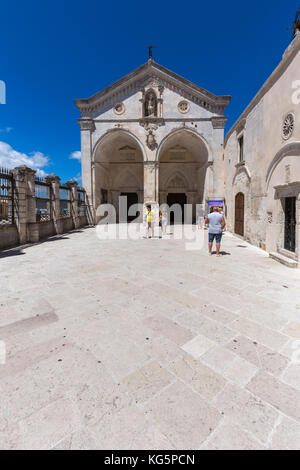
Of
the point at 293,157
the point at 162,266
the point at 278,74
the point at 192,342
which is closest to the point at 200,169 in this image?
the point at 278,74

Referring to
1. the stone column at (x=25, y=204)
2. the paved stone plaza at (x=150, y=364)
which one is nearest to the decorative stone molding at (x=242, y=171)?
the paved stone plaza at (x=150, y=364)

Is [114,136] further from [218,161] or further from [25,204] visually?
[25,204]

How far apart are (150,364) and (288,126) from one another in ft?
24.0

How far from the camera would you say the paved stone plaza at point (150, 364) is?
1486 millimetres

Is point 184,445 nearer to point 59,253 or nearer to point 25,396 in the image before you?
point 25,396

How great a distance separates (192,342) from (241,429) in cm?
102

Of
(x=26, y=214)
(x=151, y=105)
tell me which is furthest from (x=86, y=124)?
(x=26, y=214)

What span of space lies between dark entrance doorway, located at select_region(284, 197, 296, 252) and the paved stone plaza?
238 centimetres

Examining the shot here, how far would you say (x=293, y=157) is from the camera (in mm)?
5859

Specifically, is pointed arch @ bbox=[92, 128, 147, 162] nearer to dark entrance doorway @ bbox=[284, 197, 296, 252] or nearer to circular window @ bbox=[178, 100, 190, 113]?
circular window @ bbox=[178, 100, 190, 113]

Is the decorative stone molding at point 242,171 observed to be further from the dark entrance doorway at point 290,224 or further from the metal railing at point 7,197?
the metal railing at point 7,197

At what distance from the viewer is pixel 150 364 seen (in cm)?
215

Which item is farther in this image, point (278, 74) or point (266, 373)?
point (278, 74)

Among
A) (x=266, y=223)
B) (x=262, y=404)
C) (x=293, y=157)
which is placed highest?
(x=293, y=157)
